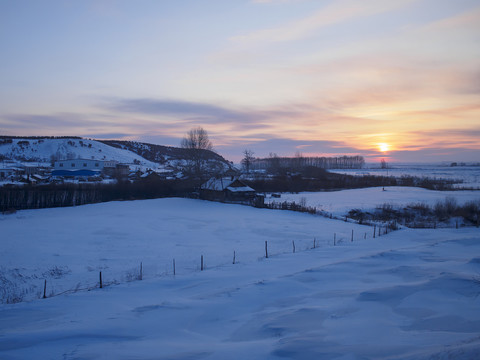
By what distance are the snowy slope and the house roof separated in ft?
348

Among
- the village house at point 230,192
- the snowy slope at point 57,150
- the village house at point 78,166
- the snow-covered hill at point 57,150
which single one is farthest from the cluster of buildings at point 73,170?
the village house at point 230,192

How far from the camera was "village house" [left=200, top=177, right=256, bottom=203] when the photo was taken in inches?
1727

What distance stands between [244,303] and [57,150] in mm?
163399

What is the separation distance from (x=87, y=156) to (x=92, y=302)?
145928 mm

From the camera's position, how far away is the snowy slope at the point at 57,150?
141000 millimetres

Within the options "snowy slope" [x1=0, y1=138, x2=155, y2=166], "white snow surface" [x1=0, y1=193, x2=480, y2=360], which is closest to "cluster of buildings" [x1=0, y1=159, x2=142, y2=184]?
"snowy slope" [x1=0, y1=138, x2=155, y2=166]

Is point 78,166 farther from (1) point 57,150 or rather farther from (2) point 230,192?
(2) point 230,192

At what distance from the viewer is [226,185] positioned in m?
44.5

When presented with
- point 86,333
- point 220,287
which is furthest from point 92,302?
point 220,287

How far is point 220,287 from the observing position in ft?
36.7

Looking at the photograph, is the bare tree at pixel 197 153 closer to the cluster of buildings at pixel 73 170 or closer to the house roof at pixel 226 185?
the house roof at pixel 226 185

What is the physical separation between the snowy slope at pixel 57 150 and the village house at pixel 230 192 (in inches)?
4220

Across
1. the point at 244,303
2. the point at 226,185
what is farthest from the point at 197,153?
the point at 244,303

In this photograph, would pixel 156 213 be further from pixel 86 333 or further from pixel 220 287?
pixel 86 333
